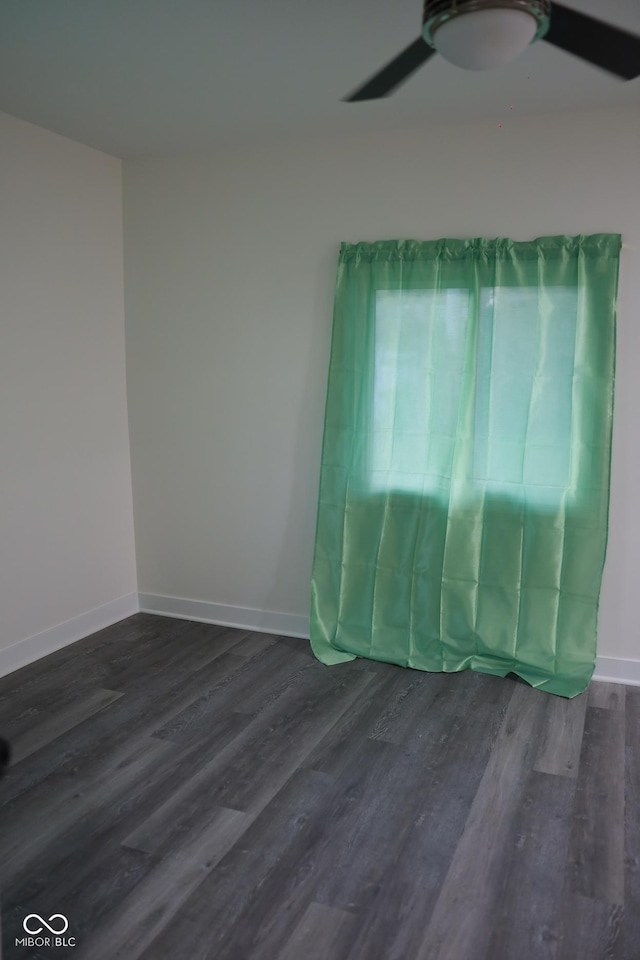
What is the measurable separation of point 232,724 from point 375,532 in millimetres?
1129

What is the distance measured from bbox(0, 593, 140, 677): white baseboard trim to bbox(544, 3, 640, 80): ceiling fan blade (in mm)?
3184

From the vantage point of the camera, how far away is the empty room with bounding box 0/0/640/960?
2.15 m

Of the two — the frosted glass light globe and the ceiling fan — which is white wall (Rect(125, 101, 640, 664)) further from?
the frosted glass light globe

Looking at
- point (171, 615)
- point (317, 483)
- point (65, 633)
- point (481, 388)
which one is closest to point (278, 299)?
point (317, 483)

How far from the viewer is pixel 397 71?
80.4 inches

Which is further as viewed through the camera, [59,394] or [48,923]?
[59,394]

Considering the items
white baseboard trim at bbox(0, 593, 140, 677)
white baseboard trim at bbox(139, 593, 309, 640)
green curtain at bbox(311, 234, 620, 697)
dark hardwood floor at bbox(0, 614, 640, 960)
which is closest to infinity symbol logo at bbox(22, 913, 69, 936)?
dark hardwood floor at bbox(0, 614, 640, 960)

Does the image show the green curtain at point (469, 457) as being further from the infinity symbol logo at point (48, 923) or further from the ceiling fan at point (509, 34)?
the infinity symbol logo at point (48, 923)

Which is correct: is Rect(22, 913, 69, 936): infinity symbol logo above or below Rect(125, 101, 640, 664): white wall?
below

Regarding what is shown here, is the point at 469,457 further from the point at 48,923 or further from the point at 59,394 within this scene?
the point at 48,923

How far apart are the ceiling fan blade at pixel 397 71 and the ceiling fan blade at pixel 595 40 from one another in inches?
11.7

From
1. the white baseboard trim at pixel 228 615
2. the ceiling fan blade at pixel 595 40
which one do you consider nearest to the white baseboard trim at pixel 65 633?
the white baseboard trim at pixel 228 615

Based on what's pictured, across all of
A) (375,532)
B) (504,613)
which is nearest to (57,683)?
(375,532)

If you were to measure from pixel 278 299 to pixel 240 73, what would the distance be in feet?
3.86
